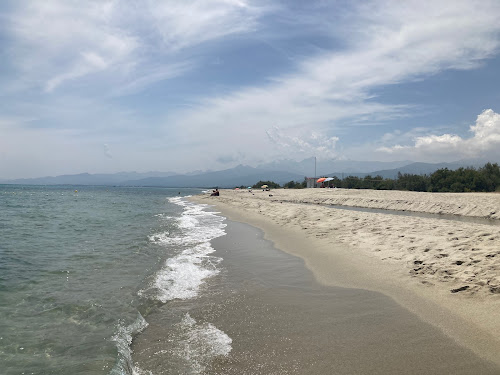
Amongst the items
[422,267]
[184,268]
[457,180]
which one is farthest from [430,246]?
[457,180]

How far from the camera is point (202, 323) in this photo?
5.48m

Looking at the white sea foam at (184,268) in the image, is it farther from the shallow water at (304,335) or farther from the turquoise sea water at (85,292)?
the shallow water at (304,335)

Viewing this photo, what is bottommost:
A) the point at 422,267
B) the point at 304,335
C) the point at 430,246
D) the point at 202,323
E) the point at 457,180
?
the point at 202,323

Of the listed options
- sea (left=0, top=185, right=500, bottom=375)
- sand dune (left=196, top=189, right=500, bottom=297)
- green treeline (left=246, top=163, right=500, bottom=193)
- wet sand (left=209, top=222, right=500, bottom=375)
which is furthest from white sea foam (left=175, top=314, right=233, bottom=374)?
green treeline (left=246, top=163, right=500, bottom=193)

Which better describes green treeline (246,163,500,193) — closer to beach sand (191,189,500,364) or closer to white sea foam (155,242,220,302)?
beach sand (191,189,500,364)

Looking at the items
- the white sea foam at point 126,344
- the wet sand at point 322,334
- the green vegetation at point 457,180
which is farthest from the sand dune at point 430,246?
the green vegetation at point 457,180

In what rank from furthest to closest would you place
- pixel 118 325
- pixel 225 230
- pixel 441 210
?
pixel 441 210
pixel 225 230
pixel 118 325

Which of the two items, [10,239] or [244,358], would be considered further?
[10,239]

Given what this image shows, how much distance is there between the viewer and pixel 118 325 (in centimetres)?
550

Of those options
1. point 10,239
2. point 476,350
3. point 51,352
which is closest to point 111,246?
point 10,239

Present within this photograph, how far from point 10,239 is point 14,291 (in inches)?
330

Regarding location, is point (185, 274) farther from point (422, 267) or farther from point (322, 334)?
point (422, 267)

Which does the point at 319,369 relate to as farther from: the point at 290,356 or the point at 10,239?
the point at 10,239

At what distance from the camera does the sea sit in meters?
4.10
